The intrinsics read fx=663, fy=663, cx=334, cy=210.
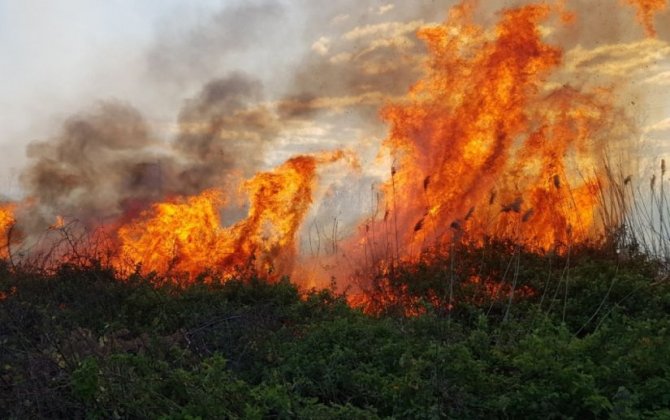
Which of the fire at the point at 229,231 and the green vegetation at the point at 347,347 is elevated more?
the fire at the point at 229,231

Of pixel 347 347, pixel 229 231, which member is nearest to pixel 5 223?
pixel 229 231

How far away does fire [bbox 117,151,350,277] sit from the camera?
39.7 ft

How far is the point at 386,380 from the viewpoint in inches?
201

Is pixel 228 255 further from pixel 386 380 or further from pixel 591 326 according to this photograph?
pixel 386 380

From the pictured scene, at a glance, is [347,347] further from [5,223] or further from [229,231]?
[5,223]

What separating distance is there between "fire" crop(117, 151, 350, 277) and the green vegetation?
1829 mm

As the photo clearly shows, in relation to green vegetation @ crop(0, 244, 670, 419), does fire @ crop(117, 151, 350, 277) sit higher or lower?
higher

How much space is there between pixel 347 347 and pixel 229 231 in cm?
652

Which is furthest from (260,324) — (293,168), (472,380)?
(293,168)

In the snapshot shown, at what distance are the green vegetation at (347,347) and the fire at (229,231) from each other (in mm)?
1829

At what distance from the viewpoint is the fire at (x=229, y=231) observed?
12.1m

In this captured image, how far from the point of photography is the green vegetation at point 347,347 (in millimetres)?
4527

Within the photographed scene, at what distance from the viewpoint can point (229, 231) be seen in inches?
488

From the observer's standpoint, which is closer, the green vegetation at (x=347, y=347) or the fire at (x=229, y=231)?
the green vegetation at (x=347, y=347)
